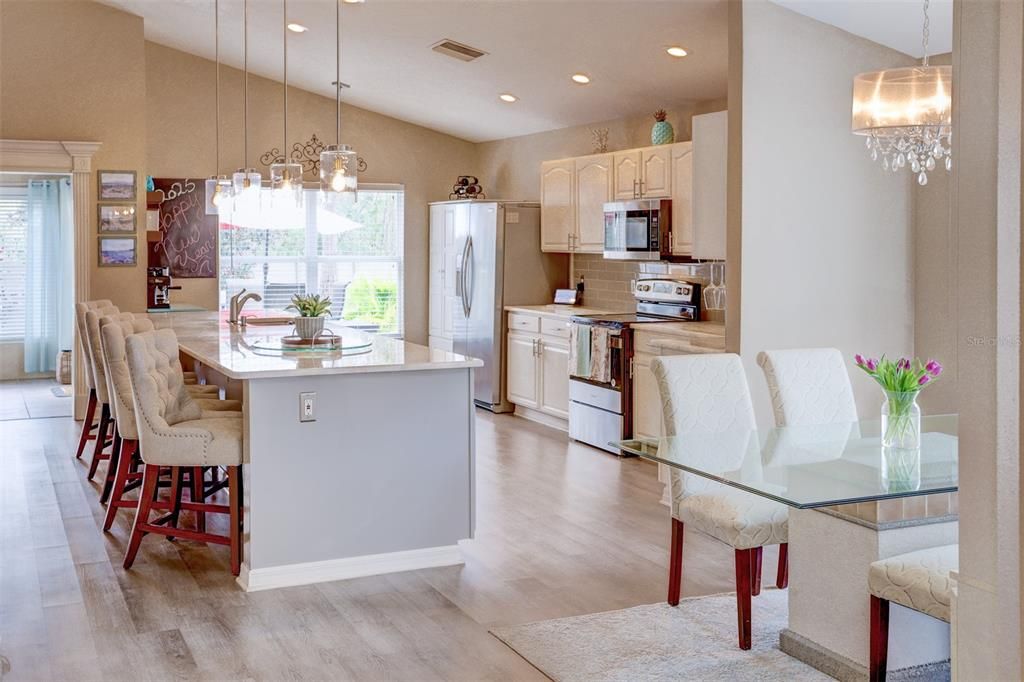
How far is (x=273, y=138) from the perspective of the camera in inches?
378

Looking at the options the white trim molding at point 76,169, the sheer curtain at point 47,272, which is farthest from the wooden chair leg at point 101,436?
the sheer curtain at point 47,272

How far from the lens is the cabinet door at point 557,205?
26.8 feet

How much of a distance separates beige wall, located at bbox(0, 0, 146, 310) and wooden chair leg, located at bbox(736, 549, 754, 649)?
6.35m

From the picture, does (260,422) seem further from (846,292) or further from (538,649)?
(846,292)

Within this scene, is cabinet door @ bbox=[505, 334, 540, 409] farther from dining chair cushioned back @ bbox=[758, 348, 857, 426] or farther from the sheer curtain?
the sheer curtain

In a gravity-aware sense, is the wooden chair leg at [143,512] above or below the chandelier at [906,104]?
below

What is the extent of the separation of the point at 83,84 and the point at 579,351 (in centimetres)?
447

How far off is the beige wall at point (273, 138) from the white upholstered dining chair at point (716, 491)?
21.2ft

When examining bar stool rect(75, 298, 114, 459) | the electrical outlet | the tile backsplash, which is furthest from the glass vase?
bar stool rect(75, 298, 114, 459)

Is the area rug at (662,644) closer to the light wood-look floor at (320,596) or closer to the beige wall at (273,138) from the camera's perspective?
the light wood-look floor at (320,596)

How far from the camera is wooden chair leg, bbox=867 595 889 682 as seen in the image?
313 centimetres

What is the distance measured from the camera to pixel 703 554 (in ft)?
15.4

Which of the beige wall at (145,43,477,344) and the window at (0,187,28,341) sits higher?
the beige wall at (145,43,477,344)

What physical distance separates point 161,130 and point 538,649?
7.01m
